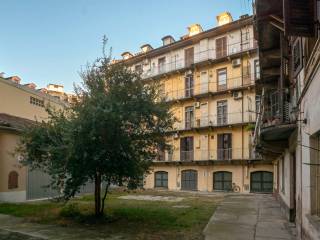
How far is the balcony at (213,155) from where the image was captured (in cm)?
3131

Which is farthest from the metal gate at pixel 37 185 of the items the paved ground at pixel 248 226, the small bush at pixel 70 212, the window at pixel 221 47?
the window at pixel 221 47

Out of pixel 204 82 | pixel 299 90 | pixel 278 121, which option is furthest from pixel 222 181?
pixel 299 90

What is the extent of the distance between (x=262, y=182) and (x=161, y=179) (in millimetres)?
11494

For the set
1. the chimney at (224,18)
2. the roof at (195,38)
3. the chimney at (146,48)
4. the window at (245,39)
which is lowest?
the window at (245,39)

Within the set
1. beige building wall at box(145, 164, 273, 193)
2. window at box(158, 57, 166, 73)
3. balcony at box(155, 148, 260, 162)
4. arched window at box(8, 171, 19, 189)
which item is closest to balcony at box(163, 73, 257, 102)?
window at box(158, 57, 166, 73)

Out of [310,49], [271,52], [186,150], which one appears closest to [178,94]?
[186,150]

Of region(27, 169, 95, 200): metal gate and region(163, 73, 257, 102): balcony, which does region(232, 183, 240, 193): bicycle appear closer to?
region(163, 73, 257, 102): balcony

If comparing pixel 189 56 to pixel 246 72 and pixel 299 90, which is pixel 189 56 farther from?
pixel 299 90

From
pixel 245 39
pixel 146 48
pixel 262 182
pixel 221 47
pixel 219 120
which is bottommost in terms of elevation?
pixel 262 182

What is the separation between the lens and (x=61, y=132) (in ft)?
39.7

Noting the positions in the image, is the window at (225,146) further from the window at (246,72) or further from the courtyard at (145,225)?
the courtyard at (145,225)

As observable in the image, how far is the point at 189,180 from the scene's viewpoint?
115 feet

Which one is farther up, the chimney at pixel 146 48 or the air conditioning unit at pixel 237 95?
the chimney at pixel 146 48

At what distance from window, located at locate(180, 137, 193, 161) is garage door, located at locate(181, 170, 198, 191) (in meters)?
1.42
